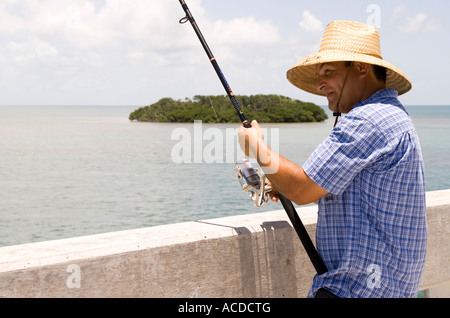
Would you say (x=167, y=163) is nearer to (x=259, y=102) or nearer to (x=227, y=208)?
(x=227, y=208)

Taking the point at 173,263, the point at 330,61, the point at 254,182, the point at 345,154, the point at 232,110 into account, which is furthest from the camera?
the point at 232,110

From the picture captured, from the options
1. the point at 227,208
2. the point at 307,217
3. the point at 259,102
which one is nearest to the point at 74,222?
the point at 227,208

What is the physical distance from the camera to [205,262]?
2205 mm

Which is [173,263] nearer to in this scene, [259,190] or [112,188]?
[259,190]

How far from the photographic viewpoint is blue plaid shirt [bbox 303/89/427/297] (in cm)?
164

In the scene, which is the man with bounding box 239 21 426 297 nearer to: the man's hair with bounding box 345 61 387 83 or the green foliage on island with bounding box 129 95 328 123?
the man's hair with bounding box 345 61 387 83

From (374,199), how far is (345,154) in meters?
0.20

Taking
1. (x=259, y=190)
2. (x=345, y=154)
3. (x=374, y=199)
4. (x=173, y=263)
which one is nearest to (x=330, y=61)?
(x=345, y=154)

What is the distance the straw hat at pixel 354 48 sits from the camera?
1.85 m

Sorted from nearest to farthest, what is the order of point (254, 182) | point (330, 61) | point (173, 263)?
1. point (330, 61)
2. point (173, 263)
3. point (254, 182)

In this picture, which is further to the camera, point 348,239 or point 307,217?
point 307,217

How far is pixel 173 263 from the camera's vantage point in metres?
2.12

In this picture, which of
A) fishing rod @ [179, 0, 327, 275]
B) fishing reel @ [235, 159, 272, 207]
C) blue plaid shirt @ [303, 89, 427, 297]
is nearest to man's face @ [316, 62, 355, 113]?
blue plaid shirt @ [303, 89, 427, 297]
